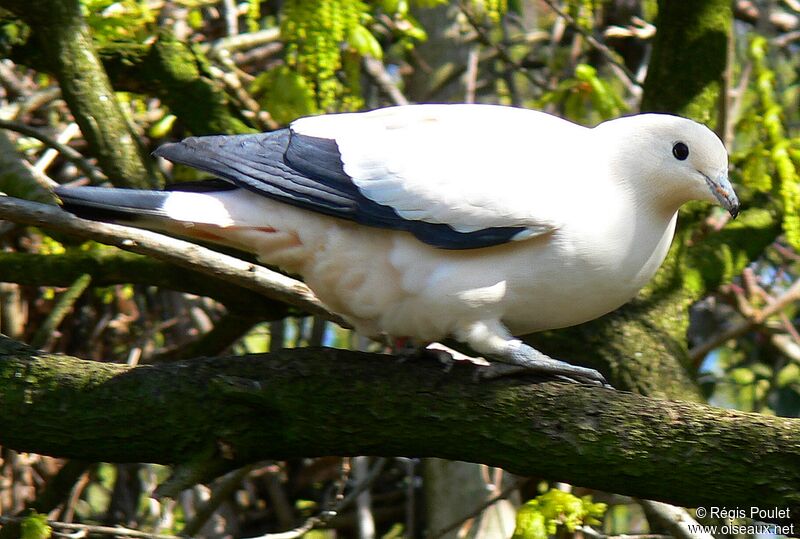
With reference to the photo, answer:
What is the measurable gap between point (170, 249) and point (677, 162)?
4.31 ft

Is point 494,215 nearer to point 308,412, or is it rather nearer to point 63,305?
point 308,412

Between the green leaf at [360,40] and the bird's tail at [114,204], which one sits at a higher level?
the green leaf at [360,40]


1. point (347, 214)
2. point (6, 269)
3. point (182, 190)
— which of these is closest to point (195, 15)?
point (6, 269)

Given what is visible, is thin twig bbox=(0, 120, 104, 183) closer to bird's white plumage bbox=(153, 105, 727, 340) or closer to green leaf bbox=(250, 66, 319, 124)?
green leaf bbox=(250, 66, 319, 124)

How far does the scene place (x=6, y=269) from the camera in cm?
320

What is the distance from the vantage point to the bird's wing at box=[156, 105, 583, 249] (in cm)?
242

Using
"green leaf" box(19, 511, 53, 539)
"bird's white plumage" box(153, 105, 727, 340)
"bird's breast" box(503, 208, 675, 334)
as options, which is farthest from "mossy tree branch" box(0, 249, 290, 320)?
"bird's breast" box(503, 208, 675, 334)

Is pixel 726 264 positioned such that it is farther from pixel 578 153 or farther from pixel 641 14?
pixel 641 14

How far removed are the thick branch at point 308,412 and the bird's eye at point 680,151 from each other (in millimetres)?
658

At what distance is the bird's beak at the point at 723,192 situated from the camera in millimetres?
2512

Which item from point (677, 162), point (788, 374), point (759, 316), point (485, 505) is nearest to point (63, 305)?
point (485, 505)

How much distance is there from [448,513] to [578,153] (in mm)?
1861

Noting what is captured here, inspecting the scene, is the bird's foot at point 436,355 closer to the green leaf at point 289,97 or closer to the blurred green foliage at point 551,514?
the blurred green foliage at point 551,514

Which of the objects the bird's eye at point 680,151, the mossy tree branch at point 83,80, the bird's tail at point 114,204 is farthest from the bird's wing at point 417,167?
the mossy tree branch at point 83,80
